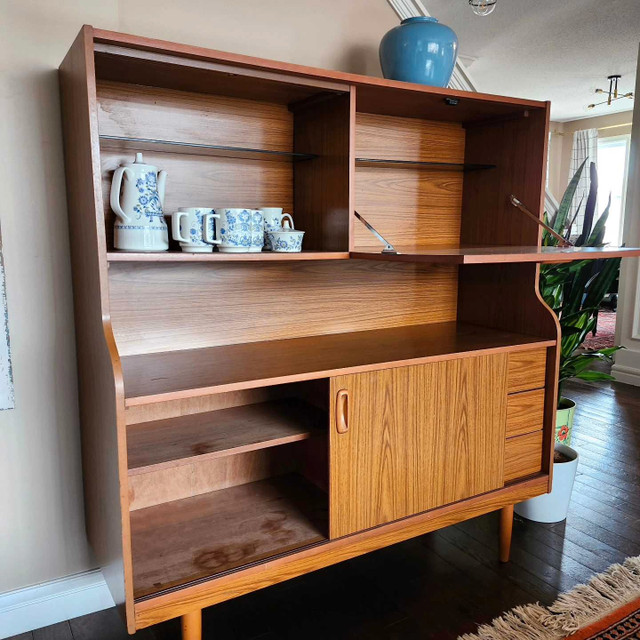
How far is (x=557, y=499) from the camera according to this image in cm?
214

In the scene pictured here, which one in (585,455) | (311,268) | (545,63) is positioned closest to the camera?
(311,268)

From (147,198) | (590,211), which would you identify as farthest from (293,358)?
(590,211)

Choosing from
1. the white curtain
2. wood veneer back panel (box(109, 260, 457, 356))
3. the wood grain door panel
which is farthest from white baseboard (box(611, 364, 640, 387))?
the white curtain

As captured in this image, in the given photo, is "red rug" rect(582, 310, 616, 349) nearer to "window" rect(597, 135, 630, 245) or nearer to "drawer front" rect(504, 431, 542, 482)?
"window" rect(597, 135, 630, 245)

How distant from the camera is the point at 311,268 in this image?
180cm

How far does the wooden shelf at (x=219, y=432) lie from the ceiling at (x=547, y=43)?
3252mm

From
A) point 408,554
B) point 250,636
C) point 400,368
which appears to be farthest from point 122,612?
point 408,554

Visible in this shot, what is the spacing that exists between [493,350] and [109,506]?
1089 millimetres

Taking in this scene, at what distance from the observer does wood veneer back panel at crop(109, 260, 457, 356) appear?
1529 millimetres

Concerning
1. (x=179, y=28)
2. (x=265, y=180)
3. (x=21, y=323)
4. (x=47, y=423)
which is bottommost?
(x=47, y=423)

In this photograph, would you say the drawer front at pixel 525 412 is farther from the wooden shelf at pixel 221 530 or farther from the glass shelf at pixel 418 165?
the glass shelf at pixel 418 165

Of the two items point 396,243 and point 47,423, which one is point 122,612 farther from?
point 396,243

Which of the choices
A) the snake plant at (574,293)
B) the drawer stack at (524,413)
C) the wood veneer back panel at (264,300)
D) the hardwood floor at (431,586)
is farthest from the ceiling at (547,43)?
the hardwood floor at (431,586)

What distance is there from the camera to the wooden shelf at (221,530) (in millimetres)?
1327
